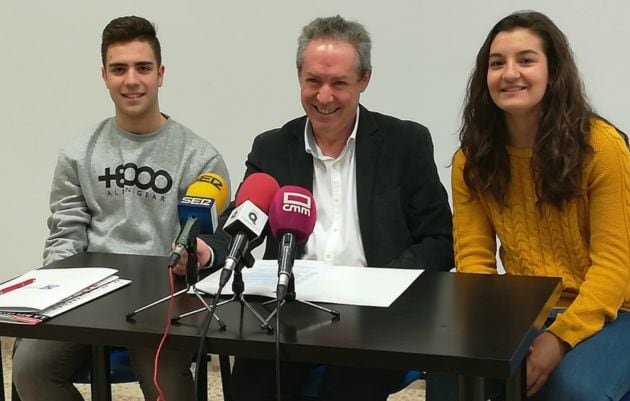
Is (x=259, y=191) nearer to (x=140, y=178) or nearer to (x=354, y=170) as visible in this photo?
(x=354, y=170)

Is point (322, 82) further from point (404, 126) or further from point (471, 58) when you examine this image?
point (471, 58)

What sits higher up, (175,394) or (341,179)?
(341,179)

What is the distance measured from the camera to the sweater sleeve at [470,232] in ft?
6.87

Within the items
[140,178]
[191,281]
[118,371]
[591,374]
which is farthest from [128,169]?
[591,374]

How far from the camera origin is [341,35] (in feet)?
7.22

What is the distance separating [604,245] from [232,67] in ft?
5.94

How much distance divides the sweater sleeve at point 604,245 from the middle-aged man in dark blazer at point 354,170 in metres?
0.42

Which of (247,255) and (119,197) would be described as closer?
(247,255)

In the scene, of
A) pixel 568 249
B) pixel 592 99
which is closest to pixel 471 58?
pixel 592 99

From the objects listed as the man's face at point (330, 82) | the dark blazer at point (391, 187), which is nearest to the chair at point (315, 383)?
the dark blazer at point (391, 187)

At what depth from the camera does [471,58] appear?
2924 millimetres

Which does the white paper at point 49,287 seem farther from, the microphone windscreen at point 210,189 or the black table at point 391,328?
the microphone windscreen at point 210,189

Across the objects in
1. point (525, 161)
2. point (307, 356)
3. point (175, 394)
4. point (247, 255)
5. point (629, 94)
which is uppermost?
point (629, 94)

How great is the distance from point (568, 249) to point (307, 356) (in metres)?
0.89
